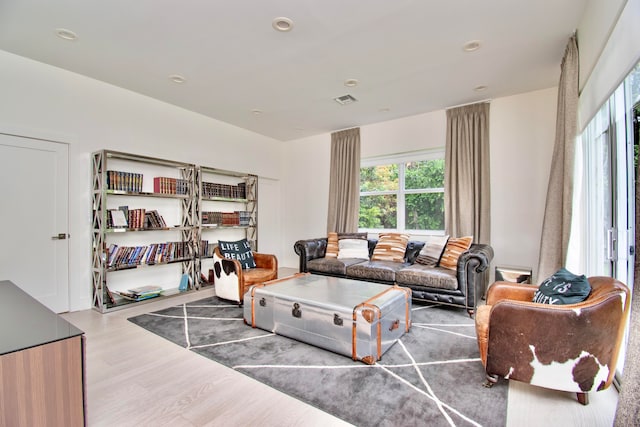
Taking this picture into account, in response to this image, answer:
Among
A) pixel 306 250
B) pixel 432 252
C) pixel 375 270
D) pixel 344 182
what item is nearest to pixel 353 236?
pixel 306 250

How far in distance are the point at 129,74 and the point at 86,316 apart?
2827mm

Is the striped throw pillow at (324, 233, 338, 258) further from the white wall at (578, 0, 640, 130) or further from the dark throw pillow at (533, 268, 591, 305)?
the white wall at (578, 0, 640, 130)

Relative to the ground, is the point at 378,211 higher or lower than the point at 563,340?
higher

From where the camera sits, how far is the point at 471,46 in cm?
281

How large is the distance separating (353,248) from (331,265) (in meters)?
0.54

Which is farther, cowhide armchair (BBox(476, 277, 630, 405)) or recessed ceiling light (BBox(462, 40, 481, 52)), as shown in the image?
recessed ceiling light (BBox(462, 40, 481, 52))

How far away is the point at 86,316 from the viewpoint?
3273 millimetres

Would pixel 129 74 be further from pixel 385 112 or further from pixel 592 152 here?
pixel 592 152

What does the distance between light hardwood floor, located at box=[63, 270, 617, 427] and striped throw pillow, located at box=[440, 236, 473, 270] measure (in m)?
1.81

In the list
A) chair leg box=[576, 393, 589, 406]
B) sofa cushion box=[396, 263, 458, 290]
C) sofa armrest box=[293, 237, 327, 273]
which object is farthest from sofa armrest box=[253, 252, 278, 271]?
chair leg box=[576, 393, 589, 406]

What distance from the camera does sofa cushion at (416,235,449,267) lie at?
390cm

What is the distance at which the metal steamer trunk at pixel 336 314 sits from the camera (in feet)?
7.40

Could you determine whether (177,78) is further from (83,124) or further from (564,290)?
(564,290)

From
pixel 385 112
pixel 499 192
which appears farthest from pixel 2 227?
pixel 499 192
